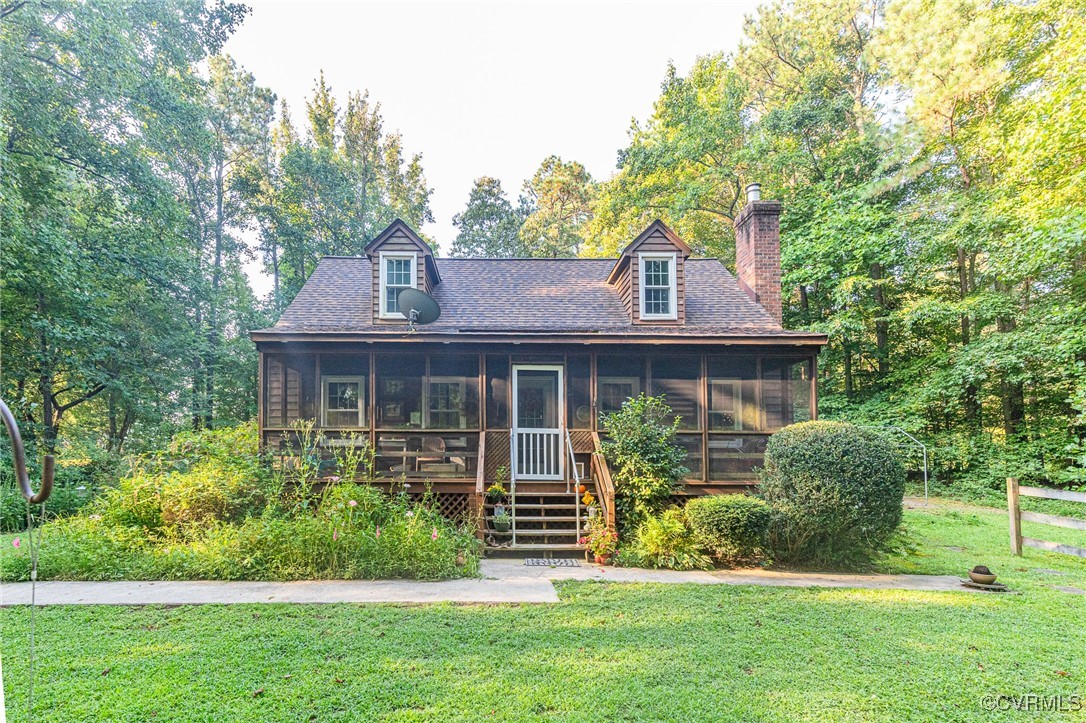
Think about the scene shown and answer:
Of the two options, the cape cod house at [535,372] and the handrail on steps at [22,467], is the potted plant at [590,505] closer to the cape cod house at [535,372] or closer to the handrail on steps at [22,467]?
the cape cod house at [535,372]

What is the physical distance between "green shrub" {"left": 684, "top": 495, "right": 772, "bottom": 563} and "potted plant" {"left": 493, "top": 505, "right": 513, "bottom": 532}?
3099 millimetres

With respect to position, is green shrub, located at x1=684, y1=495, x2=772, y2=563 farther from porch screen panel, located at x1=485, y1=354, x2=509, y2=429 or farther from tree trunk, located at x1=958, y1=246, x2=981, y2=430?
tree trunk, located at x1=958, y1=246, x2=981, y2=430

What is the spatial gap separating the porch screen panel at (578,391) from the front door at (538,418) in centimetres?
25

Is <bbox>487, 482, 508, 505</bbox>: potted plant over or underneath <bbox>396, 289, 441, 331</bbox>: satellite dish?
underneath

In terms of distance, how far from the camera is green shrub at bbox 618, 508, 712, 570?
6746 millimetres

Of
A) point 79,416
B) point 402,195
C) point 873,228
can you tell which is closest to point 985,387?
point 873,228

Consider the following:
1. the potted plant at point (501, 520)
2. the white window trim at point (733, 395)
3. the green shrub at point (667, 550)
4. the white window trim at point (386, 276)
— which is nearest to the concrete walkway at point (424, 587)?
the green shrub at point (667, 550)

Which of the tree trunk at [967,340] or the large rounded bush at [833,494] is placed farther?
the tree trunk at [967,340]

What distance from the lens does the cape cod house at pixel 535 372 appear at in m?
9.21

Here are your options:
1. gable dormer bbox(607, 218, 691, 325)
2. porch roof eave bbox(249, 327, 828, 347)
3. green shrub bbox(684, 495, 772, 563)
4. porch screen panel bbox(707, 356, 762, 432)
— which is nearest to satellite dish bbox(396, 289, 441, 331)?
porch roof eave bbox(249, 327, 828, 347)

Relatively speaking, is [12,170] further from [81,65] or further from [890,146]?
[890,146]

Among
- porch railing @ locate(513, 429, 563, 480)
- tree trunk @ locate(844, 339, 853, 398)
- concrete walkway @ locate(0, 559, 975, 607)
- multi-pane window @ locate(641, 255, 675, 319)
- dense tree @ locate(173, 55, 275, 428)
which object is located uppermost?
dense tree @ locate(173, 55, 275, 428)

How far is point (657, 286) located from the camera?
1080 cm

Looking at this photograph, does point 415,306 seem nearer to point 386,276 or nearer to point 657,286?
point 386,276
